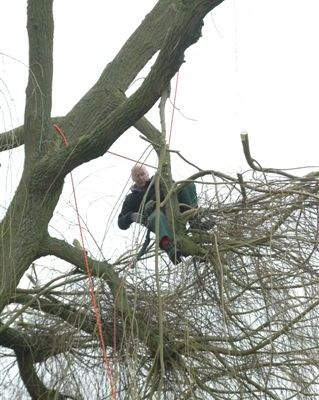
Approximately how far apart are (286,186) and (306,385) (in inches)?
38.3

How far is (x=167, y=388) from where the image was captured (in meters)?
4.12

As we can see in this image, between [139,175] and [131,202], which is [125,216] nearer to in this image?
[131,202]

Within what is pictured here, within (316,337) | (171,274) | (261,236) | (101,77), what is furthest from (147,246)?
(101,77)

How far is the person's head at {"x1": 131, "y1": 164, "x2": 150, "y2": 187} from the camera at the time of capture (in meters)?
4.50

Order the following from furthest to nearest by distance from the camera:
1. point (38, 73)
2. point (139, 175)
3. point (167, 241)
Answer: point (38, 73)
point (139, 175)
point (167, 241)

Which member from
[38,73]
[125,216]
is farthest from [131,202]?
[38,73]

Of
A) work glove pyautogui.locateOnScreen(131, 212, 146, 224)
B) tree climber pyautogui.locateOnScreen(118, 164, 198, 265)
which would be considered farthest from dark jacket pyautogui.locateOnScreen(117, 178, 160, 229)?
work glove pyautogui.locateOnScreen(131, 212, 146, 224)

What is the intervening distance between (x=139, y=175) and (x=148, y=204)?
0.33 m

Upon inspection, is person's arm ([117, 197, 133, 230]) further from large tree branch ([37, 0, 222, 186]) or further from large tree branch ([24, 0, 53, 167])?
large tree branch ([24, 0, 53, 167])

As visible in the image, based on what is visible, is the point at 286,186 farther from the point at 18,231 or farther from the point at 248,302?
the point at 18,231

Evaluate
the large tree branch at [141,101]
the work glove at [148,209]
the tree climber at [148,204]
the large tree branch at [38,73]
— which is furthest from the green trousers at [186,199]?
the large tree branch at [38,73]

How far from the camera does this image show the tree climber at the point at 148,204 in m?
4.34

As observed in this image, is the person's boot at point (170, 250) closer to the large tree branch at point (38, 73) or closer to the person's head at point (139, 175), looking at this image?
the person's head at point (139, 175)

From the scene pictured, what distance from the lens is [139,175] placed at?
4.55m
